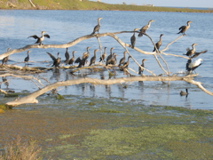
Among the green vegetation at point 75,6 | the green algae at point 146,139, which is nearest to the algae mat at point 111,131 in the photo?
the green algae at point 146,139

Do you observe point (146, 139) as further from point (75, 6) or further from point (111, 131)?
point (75, 6)

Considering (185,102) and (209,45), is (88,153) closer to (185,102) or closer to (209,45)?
(185,102)

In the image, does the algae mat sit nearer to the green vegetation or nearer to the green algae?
the green algae

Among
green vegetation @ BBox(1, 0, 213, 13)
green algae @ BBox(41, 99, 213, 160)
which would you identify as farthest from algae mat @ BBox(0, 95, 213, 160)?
green vegetation @ BBox(1, 0, 213, 13)

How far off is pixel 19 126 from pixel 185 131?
3298 millimetres

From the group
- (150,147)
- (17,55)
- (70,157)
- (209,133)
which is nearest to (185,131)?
(209,133)

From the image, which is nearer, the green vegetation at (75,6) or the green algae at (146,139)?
the green algae at (146,139)

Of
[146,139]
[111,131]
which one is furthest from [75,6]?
[146,139]

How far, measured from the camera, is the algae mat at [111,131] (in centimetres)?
709

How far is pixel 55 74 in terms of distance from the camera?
19266 millimetres

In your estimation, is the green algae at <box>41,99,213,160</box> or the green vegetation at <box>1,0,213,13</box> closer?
the green algae at <box>41,99,213,160</box>

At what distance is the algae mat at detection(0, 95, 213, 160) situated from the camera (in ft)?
23.3

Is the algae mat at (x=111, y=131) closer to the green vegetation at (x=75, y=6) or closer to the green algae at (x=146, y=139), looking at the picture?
the green algae at (x=146, y=139)

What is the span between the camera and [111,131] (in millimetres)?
8336
